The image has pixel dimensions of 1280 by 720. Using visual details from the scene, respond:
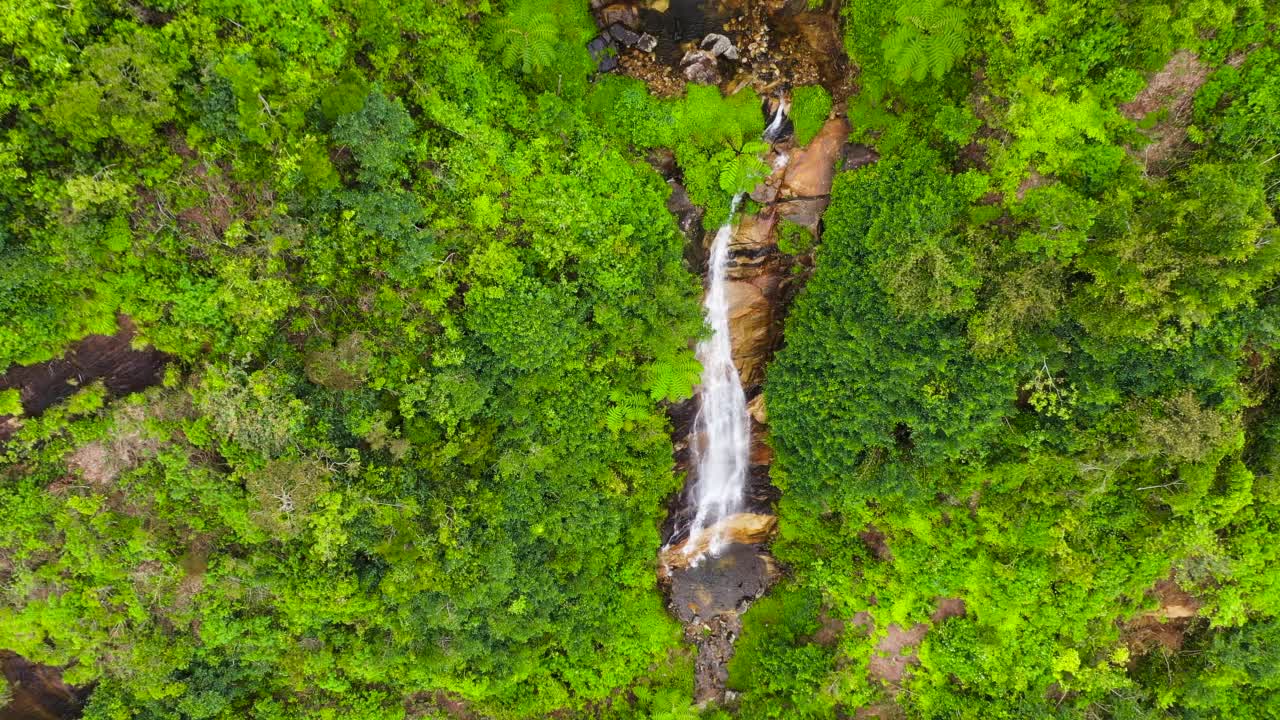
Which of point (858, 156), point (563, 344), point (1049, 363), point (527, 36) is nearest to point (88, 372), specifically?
point (563, 344)

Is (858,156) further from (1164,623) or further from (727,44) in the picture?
(1164,623)

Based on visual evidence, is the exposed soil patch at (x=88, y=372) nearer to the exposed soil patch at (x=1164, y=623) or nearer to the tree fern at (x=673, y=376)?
the tree fern at (x=673, y=376)

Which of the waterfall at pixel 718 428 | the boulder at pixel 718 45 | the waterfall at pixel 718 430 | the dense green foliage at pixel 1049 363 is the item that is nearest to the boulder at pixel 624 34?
the boulder at pixel 718 45

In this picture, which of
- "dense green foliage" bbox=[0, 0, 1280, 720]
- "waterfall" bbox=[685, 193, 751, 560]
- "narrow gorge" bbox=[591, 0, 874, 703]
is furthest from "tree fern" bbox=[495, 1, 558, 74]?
"waterfall" bbox=[685, 193, 751, 560]

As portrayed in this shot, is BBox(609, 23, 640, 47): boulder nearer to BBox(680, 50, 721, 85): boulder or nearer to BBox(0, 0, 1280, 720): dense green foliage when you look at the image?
BBox(0, 0, 1280, 720): dense green foliage

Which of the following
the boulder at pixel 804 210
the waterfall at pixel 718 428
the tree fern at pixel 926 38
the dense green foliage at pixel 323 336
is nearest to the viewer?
the dense green foliage at pixel 323 336

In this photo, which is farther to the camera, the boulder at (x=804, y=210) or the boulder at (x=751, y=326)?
the boulder at (x=751, y=326)
